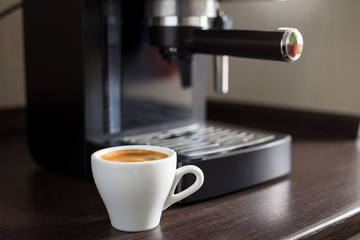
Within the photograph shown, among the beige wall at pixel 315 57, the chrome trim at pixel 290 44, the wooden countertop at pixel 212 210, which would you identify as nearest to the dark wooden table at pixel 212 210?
the wooden countertop at pixel 212 210

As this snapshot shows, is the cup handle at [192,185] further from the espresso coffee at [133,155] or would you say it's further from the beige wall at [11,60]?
the beige wall at [11,60]

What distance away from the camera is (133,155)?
1.68 ft

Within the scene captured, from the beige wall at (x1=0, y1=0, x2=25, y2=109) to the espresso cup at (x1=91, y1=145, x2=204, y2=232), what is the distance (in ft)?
1.82

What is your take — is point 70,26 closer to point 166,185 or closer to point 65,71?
point 65,71

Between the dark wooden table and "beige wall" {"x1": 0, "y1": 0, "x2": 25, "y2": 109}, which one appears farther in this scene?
"beige wall" {"x1": 0, "y1": 0, "x2": 25, "y2": 109}

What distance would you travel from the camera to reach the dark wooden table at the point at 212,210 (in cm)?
50

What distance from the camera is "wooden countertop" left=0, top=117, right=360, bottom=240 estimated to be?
0.50m

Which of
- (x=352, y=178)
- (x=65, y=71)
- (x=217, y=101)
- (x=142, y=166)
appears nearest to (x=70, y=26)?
(x=65, y=71)

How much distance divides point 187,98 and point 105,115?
0.57ft

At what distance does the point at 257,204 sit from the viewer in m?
0.59

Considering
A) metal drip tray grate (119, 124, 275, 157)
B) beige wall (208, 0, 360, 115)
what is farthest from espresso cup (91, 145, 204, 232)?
beige wall (208, 0, 360, 115)

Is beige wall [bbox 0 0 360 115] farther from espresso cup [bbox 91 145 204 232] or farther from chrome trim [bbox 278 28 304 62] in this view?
espresso cup [bbox 91 145 204 232]

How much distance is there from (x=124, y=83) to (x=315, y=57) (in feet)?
1.50

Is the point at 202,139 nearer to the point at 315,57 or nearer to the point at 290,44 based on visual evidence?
the point at 290,44
